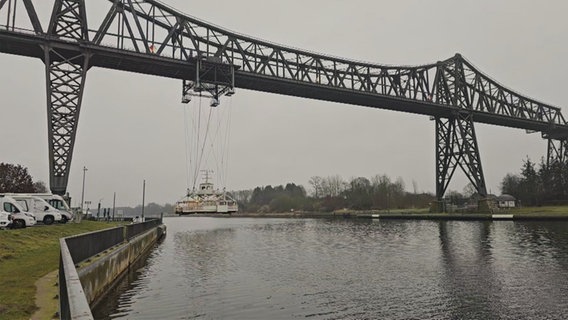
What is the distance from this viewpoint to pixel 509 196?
9788 centimetres

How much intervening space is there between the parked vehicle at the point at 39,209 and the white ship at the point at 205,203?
845 inches

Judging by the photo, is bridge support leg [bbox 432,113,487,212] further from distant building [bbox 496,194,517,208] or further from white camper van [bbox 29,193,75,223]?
white camper van [bbox 29,193,75,223]

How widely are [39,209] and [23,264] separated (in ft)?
68.0

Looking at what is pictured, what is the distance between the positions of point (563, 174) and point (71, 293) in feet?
323

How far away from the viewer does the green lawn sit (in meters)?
9.72

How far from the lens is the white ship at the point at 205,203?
55.2m

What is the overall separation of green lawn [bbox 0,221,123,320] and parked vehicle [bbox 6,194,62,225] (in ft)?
20.6

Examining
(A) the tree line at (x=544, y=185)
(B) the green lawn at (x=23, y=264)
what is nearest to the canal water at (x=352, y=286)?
(B) the green lawn at (x=23, y=264)

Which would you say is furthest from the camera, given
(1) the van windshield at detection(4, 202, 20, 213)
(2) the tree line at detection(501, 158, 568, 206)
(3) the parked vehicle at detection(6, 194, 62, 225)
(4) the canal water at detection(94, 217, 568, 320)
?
(2) the tree line at detection(501, 158, 568, 206)

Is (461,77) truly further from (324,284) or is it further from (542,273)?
(324,284)

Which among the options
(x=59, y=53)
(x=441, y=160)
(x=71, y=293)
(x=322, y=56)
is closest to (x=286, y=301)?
(x=71, y=293)

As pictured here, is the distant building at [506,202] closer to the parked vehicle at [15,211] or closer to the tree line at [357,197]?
the tree line at [357,197]

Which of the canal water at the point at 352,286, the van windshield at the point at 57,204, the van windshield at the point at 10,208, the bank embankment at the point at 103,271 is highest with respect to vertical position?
the van windshield at the point at 57,204

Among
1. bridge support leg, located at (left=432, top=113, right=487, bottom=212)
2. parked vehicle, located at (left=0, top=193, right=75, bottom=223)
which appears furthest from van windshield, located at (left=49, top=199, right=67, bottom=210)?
bridge support leg, located at (left=432, top=113, right=487, bottom=212)
